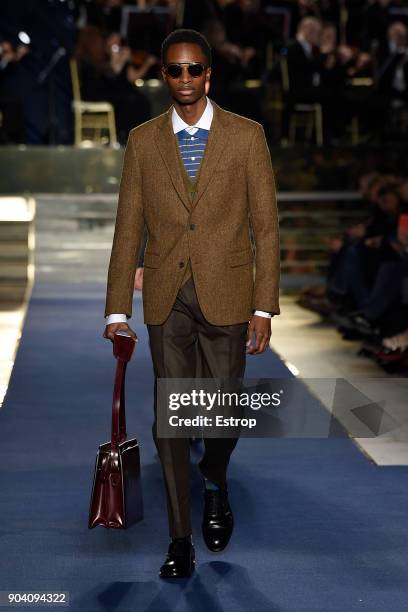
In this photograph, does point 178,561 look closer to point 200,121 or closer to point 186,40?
point 200,121

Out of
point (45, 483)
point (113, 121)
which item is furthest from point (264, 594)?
point (113, 121)

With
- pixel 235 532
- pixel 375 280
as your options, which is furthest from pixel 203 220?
pixel 375 280

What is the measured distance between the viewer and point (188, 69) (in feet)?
→ 11.5

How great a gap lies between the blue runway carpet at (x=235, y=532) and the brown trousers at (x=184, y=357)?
228 mm

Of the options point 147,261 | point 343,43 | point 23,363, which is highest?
point 343,43

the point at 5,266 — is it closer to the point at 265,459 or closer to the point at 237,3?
the point at 237,3

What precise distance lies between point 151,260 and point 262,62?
12.1 metres

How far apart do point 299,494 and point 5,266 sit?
7.98 meters

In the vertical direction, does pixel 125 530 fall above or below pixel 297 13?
below

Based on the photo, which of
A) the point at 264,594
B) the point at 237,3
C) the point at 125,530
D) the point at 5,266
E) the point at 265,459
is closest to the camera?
the point at 264,594

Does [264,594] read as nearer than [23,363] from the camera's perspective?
Yes

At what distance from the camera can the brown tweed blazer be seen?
3668 millimetres

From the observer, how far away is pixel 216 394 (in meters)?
3.80

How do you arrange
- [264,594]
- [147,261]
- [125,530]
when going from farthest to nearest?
[125,530], [147,261], [264,594]
